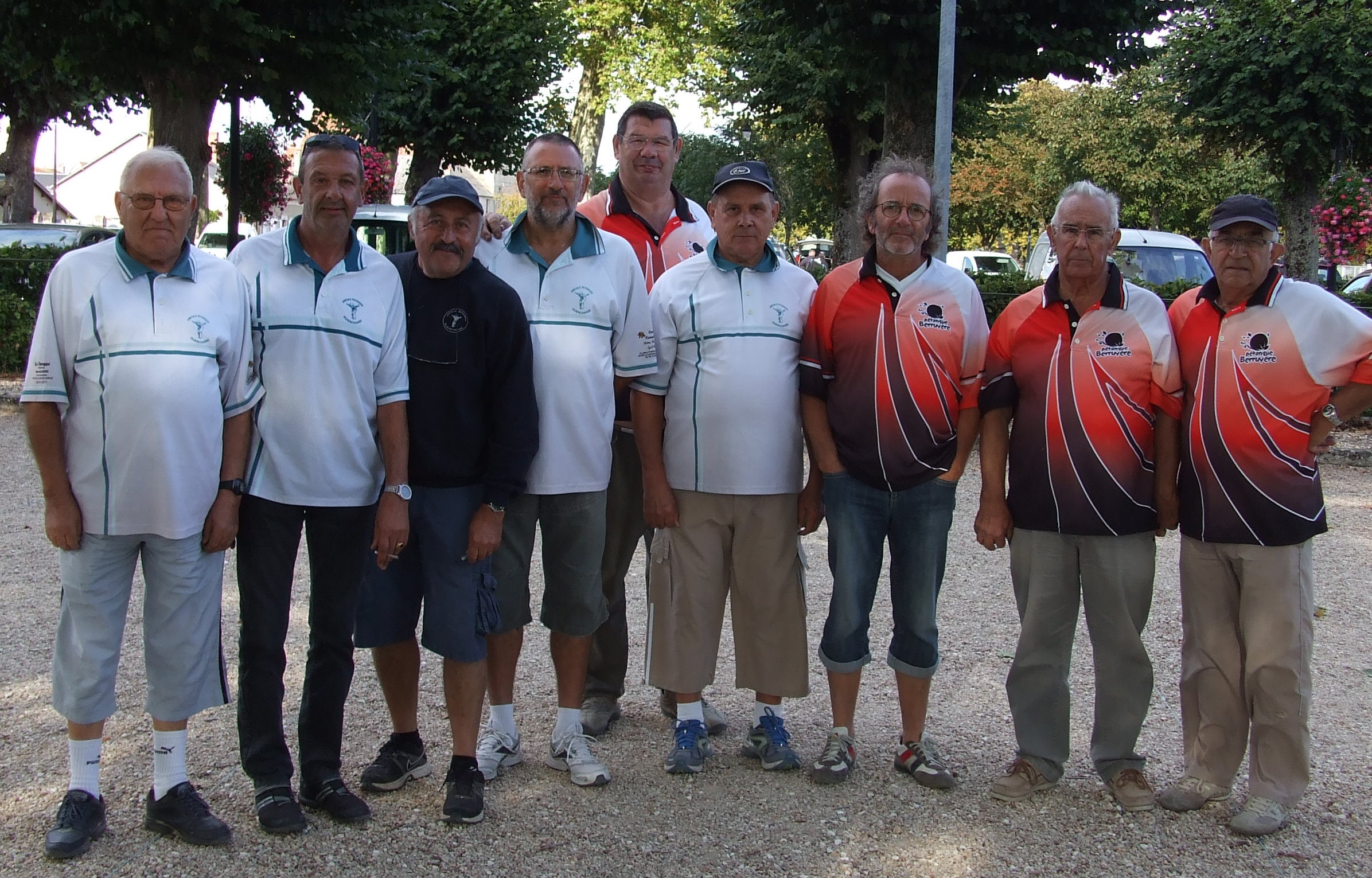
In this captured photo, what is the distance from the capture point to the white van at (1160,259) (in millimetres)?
14258

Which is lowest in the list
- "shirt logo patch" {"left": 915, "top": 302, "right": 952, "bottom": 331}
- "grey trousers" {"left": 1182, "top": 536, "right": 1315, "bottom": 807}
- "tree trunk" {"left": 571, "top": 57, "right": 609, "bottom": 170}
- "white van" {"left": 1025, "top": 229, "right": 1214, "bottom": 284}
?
"grey trousers" {"left": 1182, "top": 536, "right": 1315, "bottom": 807}

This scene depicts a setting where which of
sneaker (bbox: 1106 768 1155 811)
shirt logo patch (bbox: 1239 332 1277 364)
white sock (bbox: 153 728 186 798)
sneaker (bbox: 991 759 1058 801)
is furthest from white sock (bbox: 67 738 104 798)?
shirt logo patch (bbox: 1239 332 1277 364)

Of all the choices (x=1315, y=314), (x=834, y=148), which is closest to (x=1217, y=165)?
(x=834, y=148)

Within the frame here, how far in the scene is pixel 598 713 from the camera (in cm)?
470

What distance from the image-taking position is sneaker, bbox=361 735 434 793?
3998mm

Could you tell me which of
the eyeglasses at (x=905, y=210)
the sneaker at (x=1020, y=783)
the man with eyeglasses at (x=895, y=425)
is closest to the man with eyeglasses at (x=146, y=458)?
the man with eyeglasses at (x=895, y=425)

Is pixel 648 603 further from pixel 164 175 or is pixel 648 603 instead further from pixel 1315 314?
→ pixel 1315 314

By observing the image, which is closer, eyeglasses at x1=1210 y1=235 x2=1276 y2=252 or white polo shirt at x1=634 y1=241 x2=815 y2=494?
eyeglasses at x1=1210 y1=235 x2=1276 y2=252

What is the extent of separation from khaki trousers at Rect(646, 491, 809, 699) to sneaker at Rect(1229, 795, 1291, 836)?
4.99ft

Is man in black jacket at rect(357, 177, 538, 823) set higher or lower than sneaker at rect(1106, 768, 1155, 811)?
higher

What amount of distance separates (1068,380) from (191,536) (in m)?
2.89

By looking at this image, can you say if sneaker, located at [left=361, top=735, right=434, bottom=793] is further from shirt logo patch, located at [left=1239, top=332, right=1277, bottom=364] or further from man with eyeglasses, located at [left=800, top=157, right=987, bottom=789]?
shirt logo patch, located at [left=1239, top=332, right=1277, bottom=364]

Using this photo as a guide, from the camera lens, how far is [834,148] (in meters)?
23.1

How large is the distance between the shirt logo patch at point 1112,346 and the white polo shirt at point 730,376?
3.39 ft
